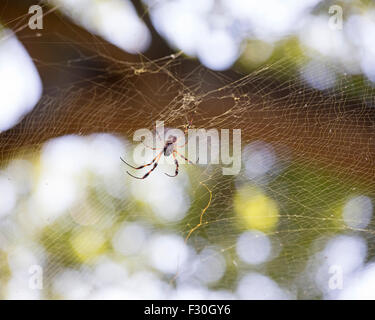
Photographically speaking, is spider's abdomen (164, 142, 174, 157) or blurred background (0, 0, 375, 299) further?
spider's abdomen (164, 142, 174, 157)

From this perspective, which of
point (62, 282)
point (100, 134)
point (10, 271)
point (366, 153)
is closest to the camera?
point (366, 153)

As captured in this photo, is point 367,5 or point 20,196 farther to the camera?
point 20,196

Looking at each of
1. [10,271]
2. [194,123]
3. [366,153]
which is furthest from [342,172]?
[10,271]

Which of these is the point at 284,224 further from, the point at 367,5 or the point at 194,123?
the point at 367,5

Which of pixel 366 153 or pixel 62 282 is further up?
pixel 366 153

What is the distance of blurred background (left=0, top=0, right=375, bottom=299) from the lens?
62.5 inches

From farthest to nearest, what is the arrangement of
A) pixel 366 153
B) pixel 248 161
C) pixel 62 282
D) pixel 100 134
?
pixel 62 282 < pixel 248 161 < pixel 100 134 < pixel 366 153

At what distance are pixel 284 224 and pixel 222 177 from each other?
537 mm

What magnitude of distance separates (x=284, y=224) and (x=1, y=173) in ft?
5.65

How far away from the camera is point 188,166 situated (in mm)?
2148

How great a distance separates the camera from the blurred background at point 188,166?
1.59 m

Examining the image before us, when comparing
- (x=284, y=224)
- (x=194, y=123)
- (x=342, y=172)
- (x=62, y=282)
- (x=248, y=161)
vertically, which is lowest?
(x=62, y=282)

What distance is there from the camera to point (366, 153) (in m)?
1.62

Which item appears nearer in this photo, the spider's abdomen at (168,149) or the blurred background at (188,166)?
the blurred background at (188,166)
